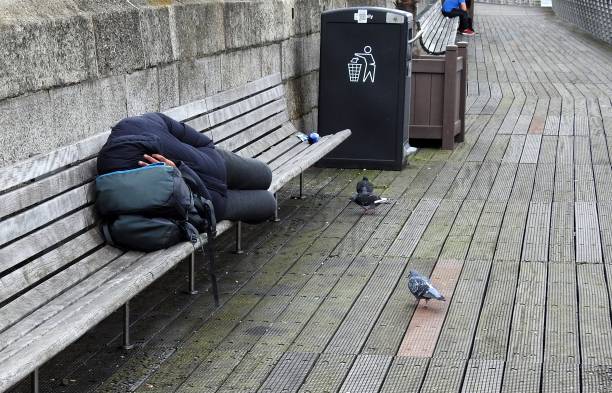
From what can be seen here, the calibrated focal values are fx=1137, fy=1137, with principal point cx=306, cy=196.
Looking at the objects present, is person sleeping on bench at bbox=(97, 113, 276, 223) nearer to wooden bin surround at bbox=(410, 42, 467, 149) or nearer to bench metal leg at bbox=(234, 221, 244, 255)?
bench metal leg at bbox=(234, 221, 244, 255)

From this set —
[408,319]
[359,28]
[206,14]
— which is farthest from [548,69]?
[408,319]

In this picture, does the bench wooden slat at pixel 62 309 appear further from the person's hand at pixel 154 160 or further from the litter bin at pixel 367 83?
the litter bin at pixel 367 83

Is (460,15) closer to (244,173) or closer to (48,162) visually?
(244,173)

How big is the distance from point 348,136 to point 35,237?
5.00 metres

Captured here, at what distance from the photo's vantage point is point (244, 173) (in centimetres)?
681

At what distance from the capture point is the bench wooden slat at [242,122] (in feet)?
24.7

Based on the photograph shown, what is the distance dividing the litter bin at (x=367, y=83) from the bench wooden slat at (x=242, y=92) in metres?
0.85

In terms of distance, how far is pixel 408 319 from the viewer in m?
5.79

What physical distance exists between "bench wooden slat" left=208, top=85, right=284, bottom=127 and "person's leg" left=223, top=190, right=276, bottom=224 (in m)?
0.78

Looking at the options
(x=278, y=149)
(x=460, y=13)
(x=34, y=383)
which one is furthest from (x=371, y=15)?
(x=460, y=13)

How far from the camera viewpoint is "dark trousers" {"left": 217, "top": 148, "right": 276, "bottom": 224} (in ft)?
21.9

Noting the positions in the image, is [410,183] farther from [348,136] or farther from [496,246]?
[496,246]

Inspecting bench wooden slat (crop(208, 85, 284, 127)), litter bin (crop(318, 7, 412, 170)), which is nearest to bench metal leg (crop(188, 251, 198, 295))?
bench wooden slat (crop(208, 85, 284, 127))

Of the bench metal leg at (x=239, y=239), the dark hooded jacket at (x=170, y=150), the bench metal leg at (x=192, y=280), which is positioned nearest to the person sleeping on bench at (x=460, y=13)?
the bench metal leg at (x=239, y=239)
